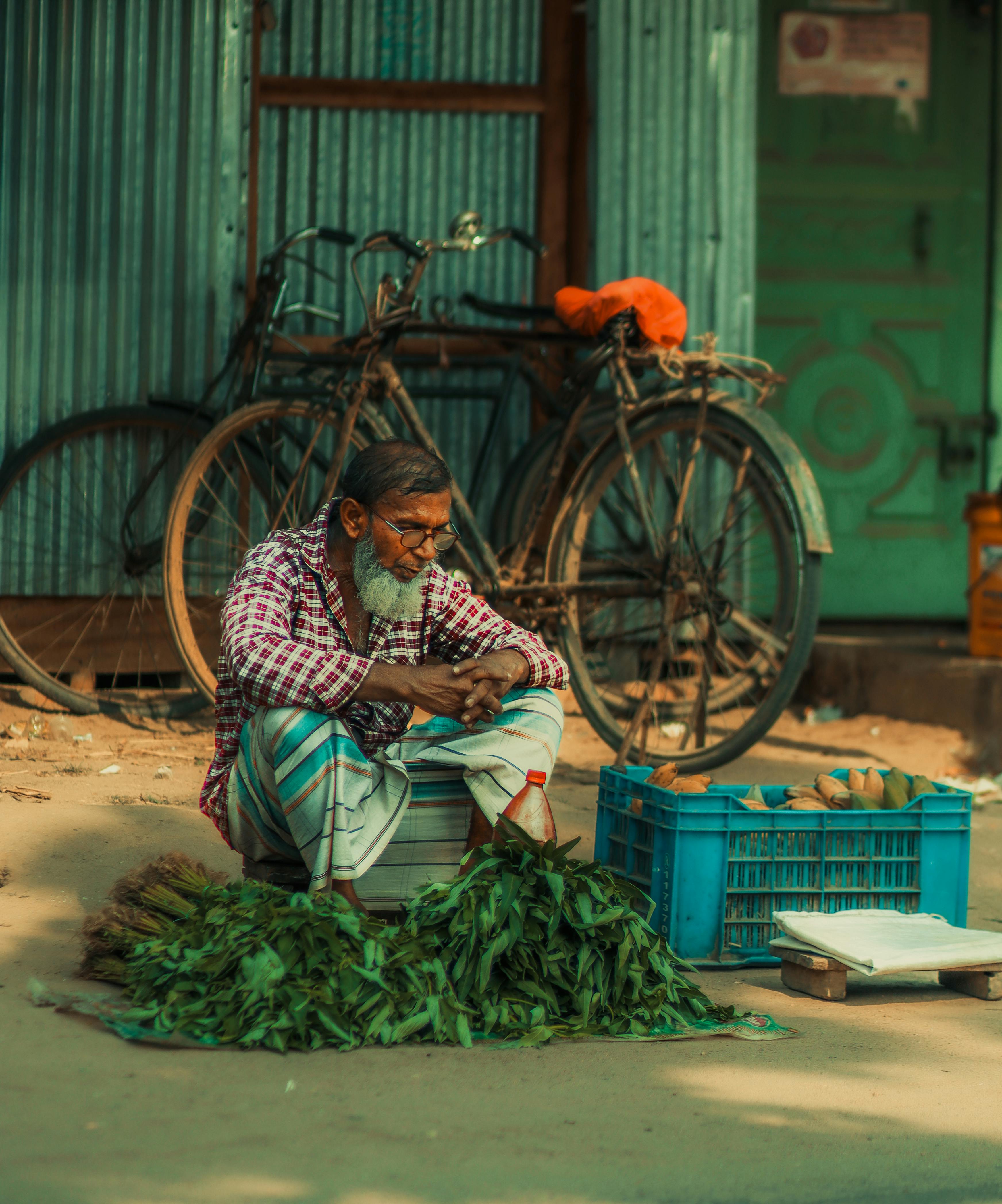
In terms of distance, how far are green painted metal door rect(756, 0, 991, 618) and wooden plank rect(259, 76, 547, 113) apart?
5.07 ft

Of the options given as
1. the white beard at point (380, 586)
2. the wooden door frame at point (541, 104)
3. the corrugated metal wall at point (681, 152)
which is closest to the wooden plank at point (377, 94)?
the wooden door frame at point (541, 104)

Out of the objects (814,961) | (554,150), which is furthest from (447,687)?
(554,150)

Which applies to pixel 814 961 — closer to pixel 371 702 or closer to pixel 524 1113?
pixel 524 1113

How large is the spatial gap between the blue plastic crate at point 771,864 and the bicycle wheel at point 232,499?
192 centimetres

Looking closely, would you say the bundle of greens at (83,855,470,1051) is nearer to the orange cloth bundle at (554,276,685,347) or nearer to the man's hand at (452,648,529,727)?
the man's hand at (452,648,529,727)

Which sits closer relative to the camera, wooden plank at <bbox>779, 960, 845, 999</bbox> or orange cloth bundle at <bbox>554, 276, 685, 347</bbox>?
wooden plank at <bbox>779, 960, 845, 999</bbox>

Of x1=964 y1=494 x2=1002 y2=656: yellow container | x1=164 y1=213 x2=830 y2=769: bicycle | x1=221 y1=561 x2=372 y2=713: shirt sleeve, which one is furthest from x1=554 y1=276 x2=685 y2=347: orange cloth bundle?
x1=221 y1=561 x2=372 y2=713: shirt sleeve

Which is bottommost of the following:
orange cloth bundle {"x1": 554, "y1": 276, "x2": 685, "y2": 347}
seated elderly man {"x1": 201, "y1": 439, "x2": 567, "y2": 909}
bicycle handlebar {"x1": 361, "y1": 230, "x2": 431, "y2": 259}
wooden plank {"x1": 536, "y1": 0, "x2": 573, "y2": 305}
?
seated elderly man {"x1": 201, "y1": 439, "x2": 567, "y2": 909}

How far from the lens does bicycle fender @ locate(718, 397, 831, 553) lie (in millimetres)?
4633

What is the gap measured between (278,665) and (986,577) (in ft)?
11.7

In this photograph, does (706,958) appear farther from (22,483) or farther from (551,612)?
(22,483)

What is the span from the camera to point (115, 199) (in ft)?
18.3

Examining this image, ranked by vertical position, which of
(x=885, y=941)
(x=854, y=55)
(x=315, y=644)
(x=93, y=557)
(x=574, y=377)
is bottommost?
(x=885, y=941)

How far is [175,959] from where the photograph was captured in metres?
2.72
